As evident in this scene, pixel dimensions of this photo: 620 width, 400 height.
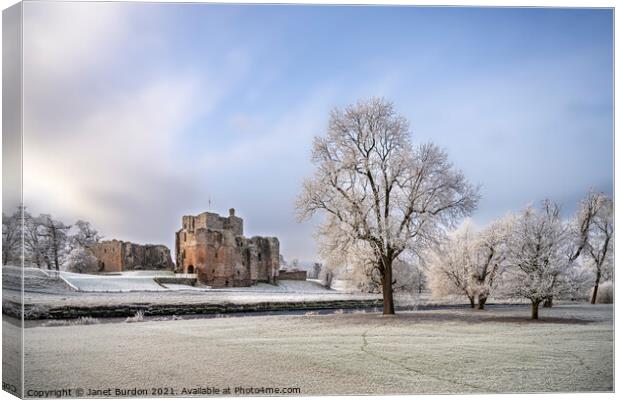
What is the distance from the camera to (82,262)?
42.4ft

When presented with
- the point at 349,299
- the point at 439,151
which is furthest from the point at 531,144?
the point at 349,299

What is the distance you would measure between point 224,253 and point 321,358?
4548 millimetres

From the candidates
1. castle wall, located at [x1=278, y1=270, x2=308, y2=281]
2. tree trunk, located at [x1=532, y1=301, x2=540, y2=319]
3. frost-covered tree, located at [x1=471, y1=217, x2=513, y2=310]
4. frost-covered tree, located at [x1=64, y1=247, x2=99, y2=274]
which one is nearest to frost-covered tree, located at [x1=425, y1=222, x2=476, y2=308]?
frost-covered tree, located at [x1=471, y1=217, x2=513, y2=310]

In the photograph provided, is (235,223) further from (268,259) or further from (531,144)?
(531,144)

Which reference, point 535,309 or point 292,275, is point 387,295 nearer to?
point 292,275

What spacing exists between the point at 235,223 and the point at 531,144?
21.1ft

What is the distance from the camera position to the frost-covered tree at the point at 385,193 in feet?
45.1

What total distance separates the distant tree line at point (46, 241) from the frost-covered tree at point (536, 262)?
32.0 feet

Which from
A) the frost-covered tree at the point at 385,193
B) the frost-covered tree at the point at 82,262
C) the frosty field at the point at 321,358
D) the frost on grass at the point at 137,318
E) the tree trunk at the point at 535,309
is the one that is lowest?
the frosty field at the point at 321,358

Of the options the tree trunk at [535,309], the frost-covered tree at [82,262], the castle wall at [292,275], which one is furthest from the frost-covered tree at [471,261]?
the frost-covered tree at [82,262]

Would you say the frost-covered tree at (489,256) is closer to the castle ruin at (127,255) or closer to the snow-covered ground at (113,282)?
the castle ruin at (127,255)

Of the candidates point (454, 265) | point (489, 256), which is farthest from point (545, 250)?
point (454, 265)

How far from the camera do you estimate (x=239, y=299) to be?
14.2 m

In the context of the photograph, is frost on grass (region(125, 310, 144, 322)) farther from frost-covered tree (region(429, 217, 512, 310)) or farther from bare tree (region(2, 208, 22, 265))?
frost-covered tree (region(429, 217, 512, 310))
